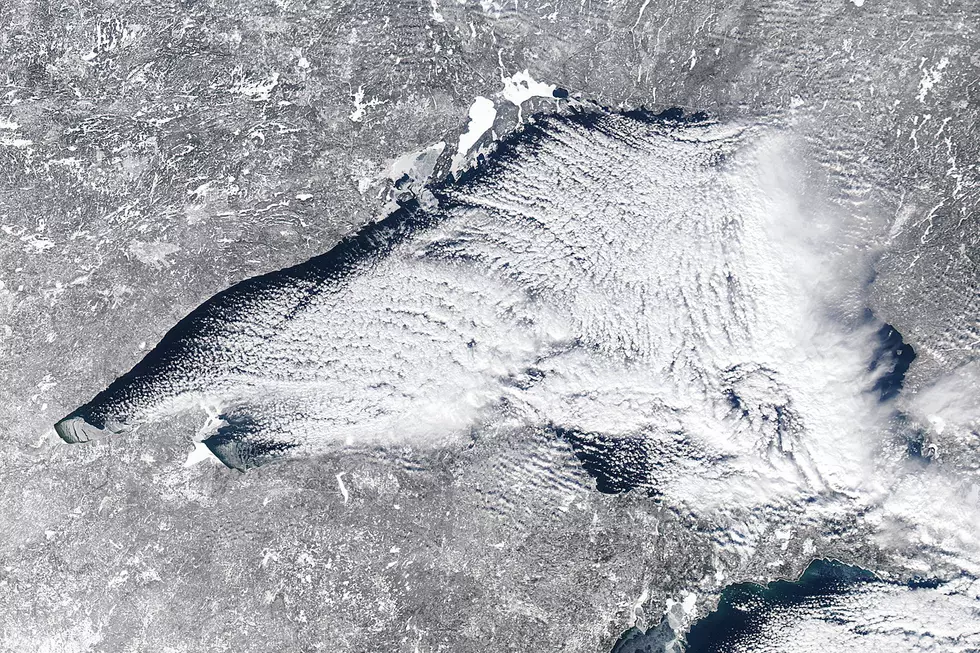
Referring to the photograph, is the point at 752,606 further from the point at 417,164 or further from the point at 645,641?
the point at 417,164

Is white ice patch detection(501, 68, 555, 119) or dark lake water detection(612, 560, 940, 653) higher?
white ice patch detection(501, 68, 555, 119)

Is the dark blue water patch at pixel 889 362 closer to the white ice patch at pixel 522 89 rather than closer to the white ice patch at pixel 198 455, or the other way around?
the white ice patch at pixel 522 89

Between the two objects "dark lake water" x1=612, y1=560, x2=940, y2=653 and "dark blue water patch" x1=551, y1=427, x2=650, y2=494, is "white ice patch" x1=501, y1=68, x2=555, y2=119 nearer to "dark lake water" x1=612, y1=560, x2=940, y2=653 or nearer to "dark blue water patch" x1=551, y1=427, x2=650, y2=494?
"dark blue water patch" x1=551, y1=427, x2=650, y2=494

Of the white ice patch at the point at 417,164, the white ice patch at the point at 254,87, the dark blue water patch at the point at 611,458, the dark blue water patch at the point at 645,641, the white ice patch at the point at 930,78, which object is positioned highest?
the white ice patch at the point at 930,78

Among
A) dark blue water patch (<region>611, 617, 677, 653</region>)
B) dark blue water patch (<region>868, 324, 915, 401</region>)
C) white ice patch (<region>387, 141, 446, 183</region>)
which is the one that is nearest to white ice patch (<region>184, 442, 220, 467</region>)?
white ice patch (<region>387, 141, 446, 183</region>)

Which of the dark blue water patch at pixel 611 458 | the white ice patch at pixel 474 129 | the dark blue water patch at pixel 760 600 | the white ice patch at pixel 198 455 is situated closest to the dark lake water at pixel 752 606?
the dark blue water patch at pixel 760 600

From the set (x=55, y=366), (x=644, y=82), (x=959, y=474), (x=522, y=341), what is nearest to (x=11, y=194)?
(x=55, y=366)

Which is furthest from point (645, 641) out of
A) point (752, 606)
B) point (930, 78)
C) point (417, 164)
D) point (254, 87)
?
point (254, 87)
